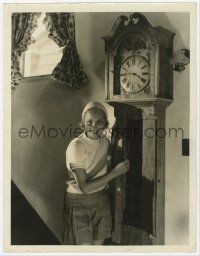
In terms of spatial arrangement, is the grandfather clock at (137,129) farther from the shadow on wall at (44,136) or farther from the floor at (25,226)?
the floor at (25,226)

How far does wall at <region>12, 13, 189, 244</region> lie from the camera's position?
288cm

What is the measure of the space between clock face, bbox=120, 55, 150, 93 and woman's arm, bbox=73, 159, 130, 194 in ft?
1.54

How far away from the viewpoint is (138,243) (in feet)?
9.47

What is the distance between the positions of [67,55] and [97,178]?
0.80 m

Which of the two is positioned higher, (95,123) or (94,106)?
(94,106)

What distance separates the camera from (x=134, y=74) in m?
2.88

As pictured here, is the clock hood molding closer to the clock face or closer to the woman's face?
the clock face

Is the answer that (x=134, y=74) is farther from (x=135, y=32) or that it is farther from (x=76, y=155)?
(x=76, y=155)

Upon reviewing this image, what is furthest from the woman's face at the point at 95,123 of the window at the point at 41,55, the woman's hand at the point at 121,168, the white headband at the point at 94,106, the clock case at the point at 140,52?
the window at the point at 41,55

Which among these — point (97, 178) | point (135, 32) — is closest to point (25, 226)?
point (97, 178)

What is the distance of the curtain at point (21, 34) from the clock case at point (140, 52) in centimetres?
48

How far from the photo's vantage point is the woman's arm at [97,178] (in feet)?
9.45

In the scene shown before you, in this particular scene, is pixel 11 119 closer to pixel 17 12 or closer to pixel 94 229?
pixel 17 12

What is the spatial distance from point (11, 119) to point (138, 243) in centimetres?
112
